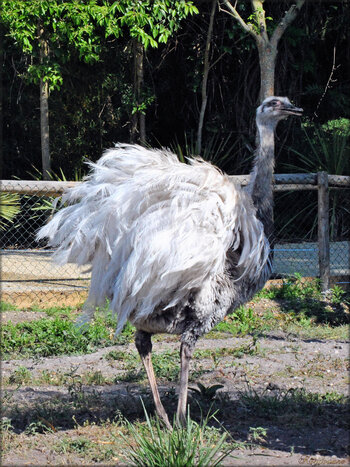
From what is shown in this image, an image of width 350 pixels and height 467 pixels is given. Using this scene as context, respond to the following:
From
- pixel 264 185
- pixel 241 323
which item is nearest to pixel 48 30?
pixel 241 323

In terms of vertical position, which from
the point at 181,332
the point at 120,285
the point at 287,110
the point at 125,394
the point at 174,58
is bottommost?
the point at 125,394

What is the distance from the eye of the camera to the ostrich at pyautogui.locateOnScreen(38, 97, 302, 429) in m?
3.66

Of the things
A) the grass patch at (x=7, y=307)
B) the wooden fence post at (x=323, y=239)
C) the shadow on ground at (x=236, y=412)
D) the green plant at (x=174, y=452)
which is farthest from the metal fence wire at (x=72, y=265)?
the green plant at (x=174, y=452)

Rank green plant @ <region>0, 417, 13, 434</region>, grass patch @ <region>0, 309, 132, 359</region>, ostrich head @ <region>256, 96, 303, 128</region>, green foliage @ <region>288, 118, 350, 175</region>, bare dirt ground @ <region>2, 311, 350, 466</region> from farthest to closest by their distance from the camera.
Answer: green foliage @ <region>288, 118, 350, 175</region> < grass patch @ <region>0, 309, 132, 359</region> < ostrich head @ <region>256, 96, 303, 128</region> < green plant @ <region>0, 417, 13, 434</region> < bare dirt ground @ <region>2, 311, 350, 466</region>

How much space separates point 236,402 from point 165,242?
1.25m

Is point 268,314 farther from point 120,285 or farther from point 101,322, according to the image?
point 120,285

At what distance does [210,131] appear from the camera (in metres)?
12.6

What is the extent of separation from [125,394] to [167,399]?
0.30m

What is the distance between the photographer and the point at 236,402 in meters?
4.29

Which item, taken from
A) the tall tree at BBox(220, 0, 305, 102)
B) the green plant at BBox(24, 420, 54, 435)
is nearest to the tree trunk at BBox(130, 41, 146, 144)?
the tall tree at BBox(220, 0, 305, 102)

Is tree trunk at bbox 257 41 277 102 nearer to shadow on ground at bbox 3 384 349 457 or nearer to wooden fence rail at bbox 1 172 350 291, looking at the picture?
wooden fence rail at bbox 1 172 350 291

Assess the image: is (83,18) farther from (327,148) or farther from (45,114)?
(327,148)

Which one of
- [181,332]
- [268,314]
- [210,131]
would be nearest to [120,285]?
[181,332]

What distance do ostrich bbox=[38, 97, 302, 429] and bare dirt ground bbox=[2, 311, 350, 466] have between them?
43cm
